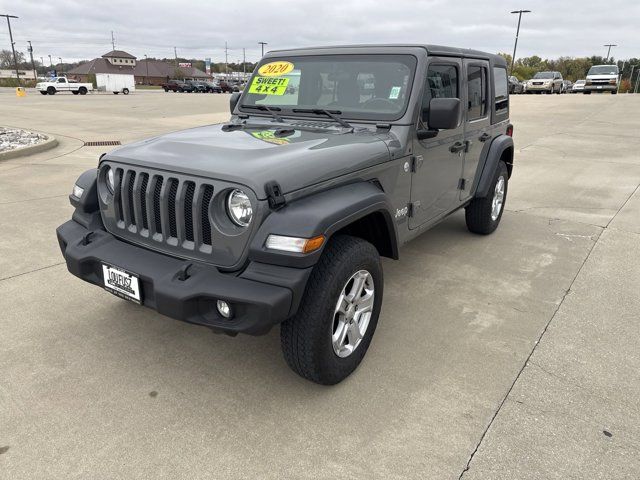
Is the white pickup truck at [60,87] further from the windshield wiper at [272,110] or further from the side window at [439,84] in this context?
the side window at [439,84]

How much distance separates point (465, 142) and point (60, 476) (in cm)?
371

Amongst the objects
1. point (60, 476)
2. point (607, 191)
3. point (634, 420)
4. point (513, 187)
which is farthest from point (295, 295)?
point (607, 191)

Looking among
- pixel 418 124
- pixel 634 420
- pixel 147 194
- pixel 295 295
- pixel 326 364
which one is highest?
pixel 418 124

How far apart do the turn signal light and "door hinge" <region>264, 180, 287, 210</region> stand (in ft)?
0.51

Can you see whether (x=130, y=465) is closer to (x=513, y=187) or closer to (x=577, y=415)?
(x=577, y=415)

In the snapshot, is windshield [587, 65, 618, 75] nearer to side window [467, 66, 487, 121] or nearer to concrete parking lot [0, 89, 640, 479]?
concrete parking lot [0, 89, 640, 479]

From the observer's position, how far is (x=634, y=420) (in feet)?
8.21

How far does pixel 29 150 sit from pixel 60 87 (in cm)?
3652

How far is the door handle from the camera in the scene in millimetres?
3937

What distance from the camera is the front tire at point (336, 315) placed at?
2.39 m

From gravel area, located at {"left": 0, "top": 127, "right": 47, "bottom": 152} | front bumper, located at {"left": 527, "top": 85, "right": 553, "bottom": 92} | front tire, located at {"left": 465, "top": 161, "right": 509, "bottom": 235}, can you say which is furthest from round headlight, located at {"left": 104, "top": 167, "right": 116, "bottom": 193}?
front bumper, located at {"left": 527, "top": 85, "right": 553, "bottom": 92}

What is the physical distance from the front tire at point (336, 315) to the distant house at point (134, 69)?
9789cm

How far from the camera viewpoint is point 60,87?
1593 inches

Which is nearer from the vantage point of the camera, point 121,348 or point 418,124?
point 121,348
